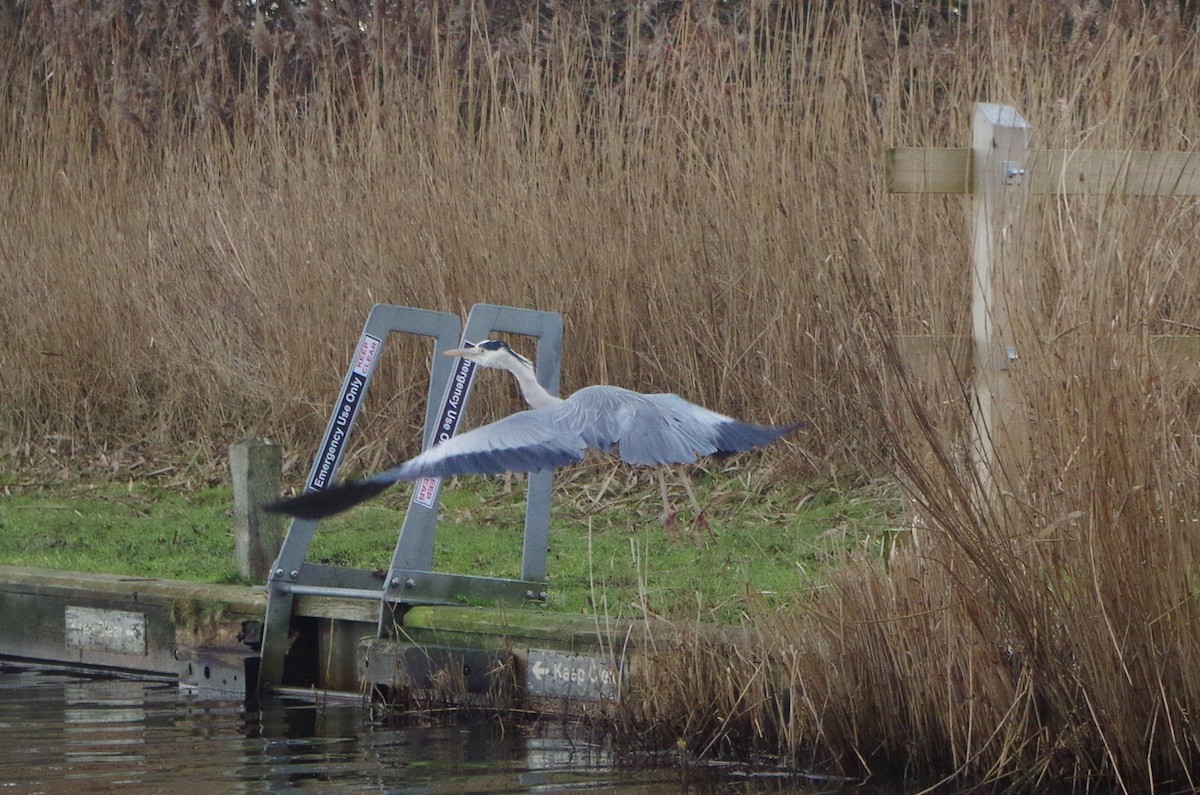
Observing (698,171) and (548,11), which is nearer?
(698,171)

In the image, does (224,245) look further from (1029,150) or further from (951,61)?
(1029,150)

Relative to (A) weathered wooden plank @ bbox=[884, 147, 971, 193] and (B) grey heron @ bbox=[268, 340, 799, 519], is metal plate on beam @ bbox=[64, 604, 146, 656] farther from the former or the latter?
(A) weathered wooden plank @ bbox=[884, 147, 971, 193]

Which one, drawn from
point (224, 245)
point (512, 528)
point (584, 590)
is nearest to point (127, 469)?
point (224, 245)

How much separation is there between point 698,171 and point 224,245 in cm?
336

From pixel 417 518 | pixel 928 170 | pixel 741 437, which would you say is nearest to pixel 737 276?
pixel 741 437

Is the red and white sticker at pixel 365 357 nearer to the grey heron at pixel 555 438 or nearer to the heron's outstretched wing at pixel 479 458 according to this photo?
the grey heron at pixel 555 438

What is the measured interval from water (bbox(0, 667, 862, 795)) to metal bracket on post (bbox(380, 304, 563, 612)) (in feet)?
1.62

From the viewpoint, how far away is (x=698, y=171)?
921cm

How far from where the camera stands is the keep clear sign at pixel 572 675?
16.3 feet

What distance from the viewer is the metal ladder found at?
5.68 m

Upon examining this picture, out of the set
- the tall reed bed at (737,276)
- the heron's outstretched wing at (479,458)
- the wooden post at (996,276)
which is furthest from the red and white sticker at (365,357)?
the wooden post at (996,276)

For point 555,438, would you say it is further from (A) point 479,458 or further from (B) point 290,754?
(B) point 290,754

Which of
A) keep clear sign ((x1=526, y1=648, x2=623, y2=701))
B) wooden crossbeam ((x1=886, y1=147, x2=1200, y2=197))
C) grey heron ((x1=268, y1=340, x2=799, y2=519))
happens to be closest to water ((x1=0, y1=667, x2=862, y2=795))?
keep clear sign ((x1=526, y1=648, x2=623, y2=701))

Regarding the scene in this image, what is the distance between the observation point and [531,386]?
19.0 ft
